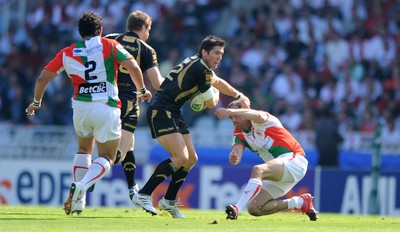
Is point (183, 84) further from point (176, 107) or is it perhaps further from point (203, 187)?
point (203, 187)

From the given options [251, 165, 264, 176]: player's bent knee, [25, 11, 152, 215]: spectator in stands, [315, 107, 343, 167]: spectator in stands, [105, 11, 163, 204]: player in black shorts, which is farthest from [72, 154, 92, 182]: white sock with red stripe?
[315, 107, 343, 167]: spectator in stands

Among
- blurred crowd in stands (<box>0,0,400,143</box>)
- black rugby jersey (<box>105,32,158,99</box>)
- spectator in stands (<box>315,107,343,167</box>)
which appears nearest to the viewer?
black rugby jersey (<box>105,32,158,99</box>)

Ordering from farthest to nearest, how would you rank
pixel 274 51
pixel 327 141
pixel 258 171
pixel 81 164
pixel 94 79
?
pixel 274 51 < pixel 327 141 < pixel 81 164 < pixel 258 171 < pixel 94 79

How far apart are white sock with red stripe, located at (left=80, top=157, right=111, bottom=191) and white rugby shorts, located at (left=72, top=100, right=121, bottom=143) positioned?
270 millimetres

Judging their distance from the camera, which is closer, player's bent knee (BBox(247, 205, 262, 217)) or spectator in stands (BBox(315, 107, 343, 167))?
player's bent knee (BBox(247, 205, 262, 217))

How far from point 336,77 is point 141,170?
5.02m

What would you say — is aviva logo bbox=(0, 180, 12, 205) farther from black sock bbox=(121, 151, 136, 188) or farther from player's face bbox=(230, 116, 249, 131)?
player's face bbox=(230, 116, 249, 131)

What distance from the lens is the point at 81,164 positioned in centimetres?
1309

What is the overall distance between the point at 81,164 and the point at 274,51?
1275 cm

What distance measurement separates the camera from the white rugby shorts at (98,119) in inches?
493

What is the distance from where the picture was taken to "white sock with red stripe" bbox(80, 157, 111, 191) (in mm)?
12375

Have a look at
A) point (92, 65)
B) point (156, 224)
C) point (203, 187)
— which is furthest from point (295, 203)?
point (203, 187)

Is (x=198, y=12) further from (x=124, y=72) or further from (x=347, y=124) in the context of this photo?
(x=124, y=72)

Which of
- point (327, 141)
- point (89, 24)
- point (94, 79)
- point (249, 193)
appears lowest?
point (249, 193)
